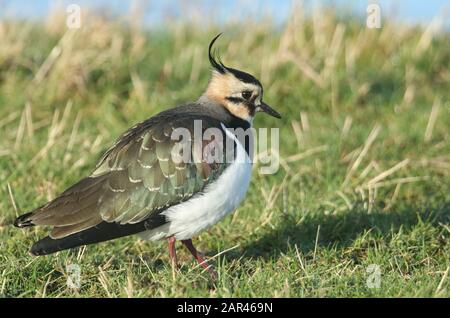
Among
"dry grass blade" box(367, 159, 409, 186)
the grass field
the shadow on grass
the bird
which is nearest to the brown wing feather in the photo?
the bird

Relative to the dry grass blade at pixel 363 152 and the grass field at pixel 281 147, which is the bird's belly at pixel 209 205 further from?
the dry grass blade at pixel 363 152

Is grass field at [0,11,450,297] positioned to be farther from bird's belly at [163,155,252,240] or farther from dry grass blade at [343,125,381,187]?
bird's belly at [163,155,252,240]

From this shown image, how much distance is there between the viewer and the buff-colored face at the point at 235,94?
6.33m

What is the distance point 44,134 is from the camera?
8.66 m

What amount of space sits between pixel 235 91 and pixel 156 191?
49.1 inches

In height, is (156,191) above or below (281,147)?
above

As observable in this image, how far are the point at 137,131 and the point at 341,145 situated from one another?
3183mm

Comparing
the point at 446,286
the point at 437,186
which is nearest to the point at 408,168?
the point at 437,186

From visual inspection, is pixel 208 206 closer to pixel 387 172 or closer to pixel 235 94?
pixel 235 94

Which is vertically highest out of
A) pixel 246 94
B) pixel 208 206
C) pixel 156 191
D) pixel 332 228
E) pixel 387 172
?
pixel 246 94

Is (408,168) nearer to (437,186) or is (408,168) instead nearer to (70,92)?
(437,186)

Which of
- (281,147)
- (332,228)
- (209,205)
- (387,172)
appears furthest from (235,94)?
(281,147)

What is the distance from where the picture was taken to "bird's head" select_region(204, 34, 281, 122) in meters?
6.32

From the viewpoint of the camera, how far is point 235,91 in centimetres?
632
